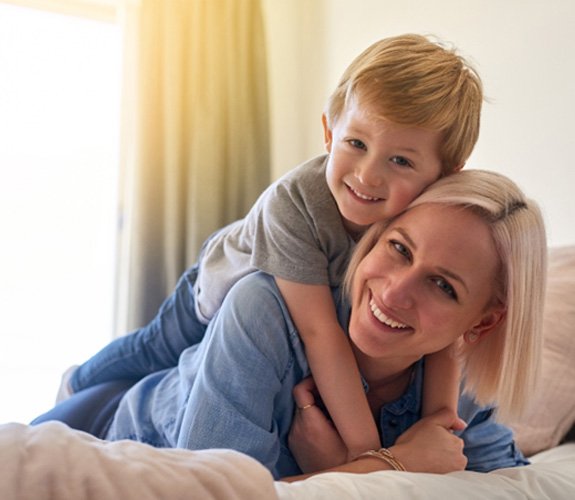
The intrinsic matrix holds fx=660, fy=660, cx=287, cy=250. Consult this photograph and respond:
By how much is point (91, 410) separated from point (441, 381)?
0.82 m

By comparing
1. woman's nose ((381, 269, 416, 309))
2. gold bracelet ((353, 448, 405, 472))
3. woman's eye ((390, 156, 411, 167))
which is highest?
woman's eye ((390, 156, 411, 167))

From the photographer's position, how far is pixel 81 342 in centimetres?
311

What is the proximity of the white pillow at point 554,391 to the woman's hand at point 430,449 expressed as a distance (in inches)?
18.4

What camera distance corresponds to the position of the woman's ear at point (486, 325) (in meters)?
1.07

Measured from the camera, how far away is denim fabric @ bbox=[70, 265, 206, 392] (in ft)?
5.42

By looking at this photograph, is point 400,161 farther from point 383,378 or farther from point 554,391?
point 554,391

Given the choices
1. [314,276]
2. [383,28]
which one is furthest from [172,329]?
[383,28]

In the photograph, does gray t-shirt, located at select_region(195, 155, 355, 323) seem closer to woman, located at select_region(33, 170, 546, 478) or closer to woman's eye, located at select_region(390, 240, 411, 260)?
woman, located at select_region(33, 170, 546, 478)

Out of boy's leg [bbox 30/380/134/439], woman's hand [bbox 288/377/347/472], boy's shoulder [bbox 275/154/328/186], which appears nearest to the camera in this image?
woman's hand [bbox 288/377/347/472]

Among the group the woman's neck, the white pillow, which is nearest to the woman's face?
the woman's neck

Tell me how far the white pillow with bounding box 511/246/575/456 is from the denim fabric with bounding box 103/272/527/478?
274 mm

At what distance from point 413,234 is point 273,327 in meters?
0.27

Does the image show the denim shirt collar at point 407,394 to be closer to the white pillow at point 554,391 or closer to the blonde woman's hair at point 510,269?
the blonde woman's hair at point 510,269

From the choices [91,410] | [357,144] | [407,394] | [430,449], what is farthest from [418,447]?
[91,410]
